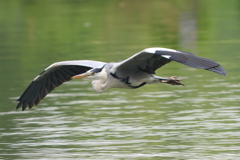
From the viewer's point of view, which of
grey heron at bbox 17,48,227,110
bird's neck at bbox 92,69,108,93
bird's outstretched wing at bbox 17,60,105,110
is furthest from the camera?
bird's outstretched wing at bbox 17,60,105,110

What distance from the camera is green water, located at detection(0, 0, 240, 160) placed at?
938cm

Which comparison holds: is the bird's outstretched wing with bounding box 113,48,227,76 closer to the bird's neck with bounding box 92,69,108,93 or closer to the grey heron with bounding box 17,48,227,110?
the grey heron with bounding box 17,48,227,110

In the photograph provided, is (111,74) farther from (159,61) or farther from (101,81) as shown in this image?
(159,61)

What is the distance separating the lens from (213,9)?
29.2 m

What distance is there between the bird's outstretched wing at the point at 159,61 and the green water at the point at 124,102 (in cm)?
113

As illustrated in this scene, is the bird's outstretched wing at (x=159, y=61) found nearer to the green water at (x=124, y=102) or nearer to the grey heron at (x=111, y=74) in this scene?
the grey heron at (x=111, y=74)

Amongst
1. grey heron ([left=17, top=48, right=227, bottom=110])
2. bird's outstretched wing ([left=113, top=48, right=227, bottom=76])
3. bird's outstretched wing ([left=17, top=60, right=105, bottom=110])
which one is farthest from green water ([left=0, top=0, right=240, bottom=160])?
bird's outstretched wing ([left=113, top=48, right=227, bottom=76])

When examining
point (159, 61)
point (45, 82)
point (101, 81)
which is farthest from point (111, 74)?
point (45, 82)

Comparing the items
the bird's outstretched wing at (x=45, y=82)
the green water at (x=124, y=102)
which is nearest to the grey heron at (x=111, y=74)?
the bird's outstretched wing at (x=45, y=82)

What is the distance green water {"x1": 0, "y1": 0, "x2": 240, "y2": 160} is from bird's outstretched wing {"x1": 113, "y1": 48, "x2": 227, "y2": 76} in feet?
3.71

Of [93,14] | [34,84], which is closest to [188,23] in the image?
[93,14]

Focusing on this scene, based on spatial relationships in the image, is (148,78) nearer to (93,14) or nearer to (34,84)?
(34,84)

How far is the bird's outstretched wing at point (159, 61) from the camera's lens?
26.2 ft

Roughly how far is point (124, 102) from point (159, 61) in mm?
3254
